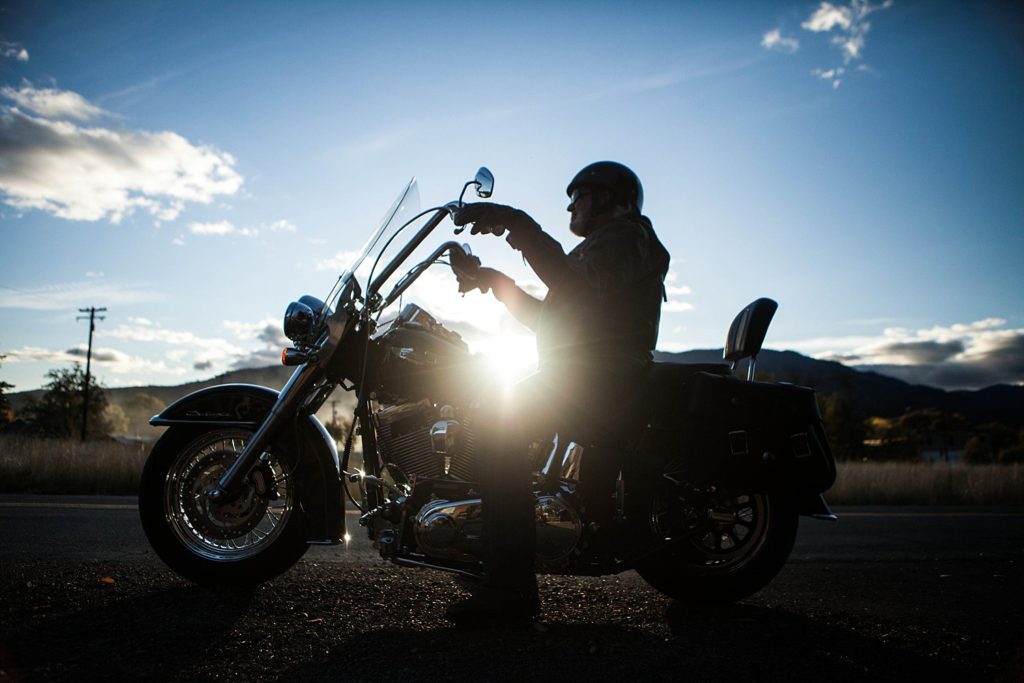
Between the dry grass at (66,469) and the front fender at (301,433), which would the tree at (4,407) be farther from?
the front fender at (301,433)

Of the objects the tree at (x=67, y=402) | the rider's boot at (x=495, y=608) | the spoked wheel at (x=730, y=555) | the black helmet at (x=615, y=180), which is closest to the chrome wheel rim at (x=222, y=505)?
the rider's boot at (x=495, y=608)

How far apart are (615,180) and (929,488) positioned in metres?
13.7

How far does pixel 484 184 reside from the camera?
3166 mm

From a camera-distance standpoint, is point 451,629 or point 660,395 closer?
point 451,629

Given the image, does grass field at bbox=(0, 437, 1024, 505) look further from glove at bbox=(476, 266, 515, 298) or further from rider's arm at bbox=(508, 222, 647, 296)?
rider's arm at bbox=(508, 222, 647, 296)

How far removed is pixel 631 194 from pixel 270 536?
252cm

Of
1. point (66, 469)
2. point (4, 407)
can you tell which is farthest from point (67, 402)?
point (66, 469)

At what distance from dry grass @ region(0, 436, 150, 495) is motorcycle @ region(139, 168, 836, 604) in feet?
28.1

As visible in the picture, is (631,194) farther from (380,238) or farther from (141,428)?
(141,428)

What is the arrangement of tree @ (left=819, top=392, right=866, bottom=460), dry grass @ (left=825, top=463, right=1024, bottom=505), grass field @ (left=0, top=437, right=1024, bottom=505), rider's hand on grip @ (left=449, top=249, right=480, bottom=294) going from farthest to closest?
1. tree @ (left=819, top=392, right=866, bottom=460)
2. dry grass @ (left=825, top=463, right=1024, bottom=505)
3. grass field @ (left=0, top=437, right=1024, bottom=505)
4. rider's hand on grip @ (left=449, top=249, right=480, bottom=294)

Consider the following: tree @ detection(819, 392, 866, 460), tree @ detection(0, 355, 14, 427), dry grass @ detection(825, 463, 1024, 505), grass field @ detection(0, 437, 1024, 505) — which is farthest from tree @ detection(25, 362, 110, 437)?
tree @ detection(819, 392, 866, 460)

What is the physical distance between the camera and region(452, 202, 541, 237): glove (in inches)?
121

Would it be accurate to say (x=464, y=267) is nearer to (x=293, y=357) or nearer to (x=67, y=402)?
(x=293, y=357)

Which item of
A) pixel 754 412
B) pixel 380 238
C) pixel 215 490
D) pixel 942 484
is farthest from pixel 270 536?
pixel 942 484
